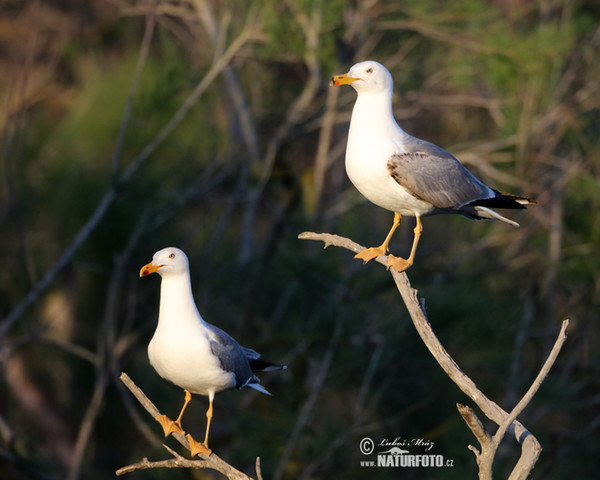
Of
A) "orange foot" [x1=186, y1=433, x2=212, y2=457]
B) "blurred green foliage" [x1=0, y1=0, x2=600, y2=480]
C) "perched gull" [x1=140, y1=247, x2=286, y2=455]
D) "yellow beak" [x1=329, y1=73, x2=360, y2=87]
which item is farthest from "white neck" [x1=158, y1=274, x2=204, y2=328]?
"blurred green foliage" [x1=0, y1=0, x2=600, y2=480]

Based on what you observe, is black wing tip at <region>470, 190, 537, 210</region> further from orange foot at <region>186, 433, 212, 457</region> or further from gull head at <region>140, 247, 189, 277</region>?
orange foot at <region>186, 433, 212, 457</region>

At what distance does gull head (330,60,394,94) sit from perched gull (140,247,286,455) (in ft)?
4.14

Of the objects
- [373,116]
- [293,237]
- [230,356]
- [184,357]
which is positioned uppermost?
[373,116]

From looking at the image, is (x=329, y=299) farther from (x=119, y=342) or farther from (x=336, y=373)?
(x=119, y=342)

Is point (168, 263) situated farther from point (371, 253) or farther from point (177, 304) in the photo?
point (371, 253)

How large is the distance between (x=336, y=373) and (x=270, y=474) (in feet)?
4.35

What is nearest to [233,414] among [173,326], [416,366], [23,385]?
[416,366]

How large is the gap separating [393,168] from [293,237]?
552 centimetres

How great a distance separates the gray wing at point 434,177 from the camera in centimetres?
445

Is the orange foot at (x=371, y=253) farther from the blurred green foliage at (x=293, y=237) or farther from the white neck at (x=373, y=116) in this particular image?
the blurred green foliage at (x=293, y=237)

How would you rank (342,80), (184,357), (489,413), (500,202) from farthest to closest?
(500,202), (342,80), (184,357), (489,413)

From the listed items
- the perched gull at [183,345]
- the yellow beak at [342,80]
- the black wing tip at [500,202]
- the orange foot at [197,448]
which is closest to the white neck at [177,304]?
the perched gull at [183,345]

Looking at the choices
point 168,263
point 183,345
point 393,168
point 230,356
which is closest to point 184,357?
point 183,345

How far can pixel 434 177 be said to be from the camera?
4.63 meters
